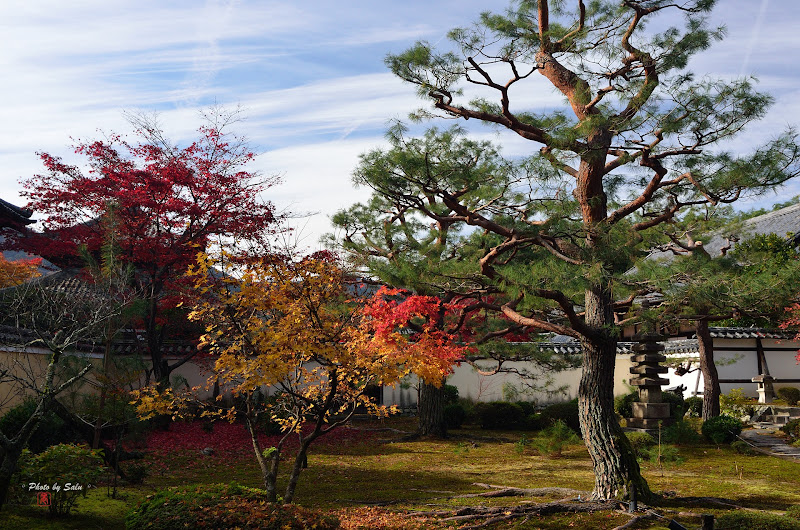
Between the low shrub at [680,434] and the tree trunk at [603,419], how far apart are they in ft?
23.8

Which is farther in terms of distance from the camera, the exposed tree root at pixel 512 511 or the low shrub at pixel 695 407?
the low shrub at pixel 695 407

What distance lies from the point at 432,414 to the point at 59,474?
10.1m

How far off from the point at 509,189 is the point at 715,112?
10.8ft

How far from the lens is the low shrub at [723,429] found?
14.5 m

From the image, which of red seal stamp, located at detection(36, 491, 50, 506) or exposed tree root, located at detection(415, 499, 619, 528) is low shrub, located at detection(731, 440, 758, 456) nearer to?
exposed tree root, located at detection(415, 499, 619, 528)

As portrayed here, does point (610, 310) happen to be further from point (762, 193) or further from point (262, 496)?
point (262, 496)

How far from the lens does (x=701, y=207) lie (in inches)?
378

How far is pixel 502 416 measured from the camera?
59.2 feet

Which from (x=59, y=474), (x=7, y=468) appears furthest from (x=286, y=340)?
(x=7, y=468)

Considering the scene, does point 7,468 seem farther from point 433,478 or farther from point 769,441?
point 769,441

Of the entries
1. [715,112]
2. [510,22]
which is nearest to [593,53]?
[510,22]

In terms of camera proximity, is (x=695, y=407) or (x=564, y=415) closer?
(x=564, y=415)

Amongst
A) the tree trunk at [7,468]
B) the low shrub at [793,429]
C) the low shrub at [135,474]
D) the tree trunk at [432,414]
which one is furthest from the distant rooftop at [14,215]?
the low shrub at [793,429]

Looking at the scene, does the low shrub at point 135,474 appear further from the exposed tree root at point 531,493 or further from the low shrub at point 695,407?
the low shrub at point 695,407
